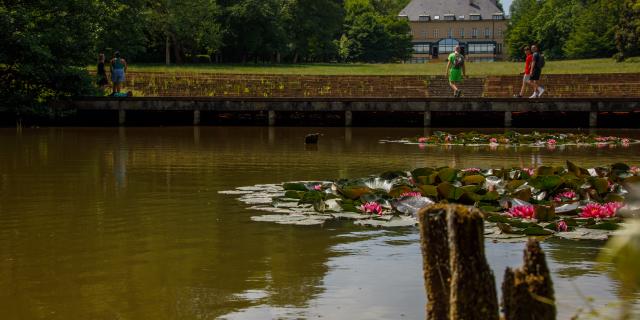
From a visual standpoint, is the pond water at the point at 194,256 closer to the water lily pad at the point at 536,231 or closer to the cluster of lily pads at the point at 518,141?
the water lily pad at the point at 536,231

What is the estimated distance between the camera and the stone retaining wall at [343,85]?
40.2 m

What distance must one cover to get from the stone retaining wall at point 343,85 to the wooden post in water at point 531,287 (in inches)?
1474

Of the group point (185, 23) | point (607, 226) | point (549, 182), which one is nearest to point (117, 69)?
point (549, 182)

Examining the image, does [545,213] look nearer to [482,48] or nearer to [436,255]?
[436,255]

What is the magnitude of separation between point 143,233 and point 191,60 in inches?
2758

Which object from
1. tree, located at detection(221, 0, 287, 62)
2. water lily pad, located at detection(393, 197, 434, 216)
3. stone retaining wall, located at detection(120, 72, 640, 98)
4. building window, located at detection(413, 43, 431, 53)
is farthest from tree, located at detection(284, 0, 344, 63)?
building window, located at detection(413, 43, 431, 53)

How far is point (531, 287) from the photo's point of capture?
3061 millimetres

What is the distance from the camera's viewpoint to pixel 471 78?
145ft

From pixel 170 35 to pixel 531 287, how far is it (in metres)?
67.0

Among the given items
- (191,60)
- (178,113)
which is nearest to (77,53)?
(178,113)

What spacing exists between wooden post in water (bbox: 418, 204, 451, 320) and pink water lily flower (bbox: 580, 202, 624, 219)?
19.7 ft

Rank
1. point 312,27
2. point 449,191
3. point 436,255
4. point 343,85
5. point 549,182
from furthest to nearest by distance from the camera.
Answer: point 312,27 < point 343,85 < point 549,182 < point 449,191 < point 436,255

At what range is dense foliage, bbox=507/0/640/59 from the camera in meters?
68.7

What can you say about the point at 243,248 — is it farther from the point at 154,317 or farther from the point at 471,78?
the point at 471,78
